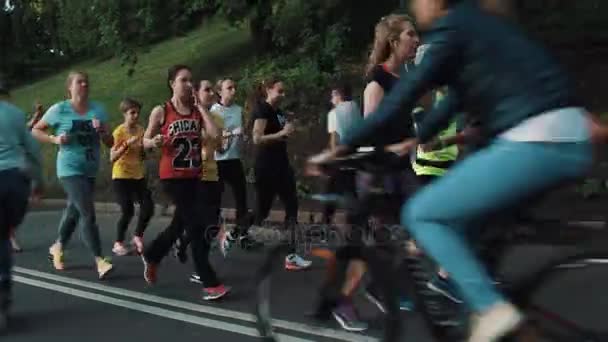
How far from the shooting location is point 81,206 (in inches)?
304

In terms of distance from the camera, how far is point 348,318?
165 inches

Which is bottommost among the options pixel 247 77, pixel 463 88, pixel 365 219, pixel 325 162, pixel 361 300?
pixel 361 300

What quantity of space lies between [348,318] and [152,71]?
21.9 meters

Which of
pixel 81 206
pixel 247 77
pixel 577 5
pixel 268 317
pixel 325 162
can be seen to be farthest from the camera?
pixel 247 77

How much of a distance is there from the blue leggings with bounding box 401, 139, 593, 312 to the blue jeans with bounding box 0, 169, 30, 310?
354 centimetres

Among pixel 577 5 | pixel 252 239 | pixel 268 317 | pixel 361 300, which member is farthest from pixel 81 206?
pixel 577 5

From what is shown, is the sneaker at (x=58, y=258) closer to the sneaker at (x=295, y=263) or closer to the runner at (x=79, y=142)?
the runner at (x=79, y=142)

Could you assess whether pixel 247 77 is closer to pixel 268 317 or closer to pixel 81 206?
pixel 81 206

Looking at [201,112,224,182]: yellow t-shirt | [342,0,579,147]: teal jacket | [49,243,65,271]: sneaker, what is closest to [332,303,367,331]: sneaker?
[342,0,579,147]: teal jacket

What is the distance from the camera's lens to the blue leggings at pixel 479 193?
10.8 ft

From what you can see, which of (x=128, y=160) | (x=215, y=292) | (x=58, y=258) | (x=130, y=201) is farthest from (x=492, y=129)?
(x=130, y=201)

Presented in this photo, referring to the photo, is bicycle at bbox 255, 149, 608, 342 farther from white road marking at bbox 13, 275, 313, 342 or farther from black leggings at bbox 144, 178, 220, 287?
black leggings at bbox 144, 178, 220, 287

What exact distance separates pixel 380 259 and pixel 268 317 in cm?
88

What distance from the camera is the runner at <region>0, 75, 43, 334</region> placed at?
6.12 m
